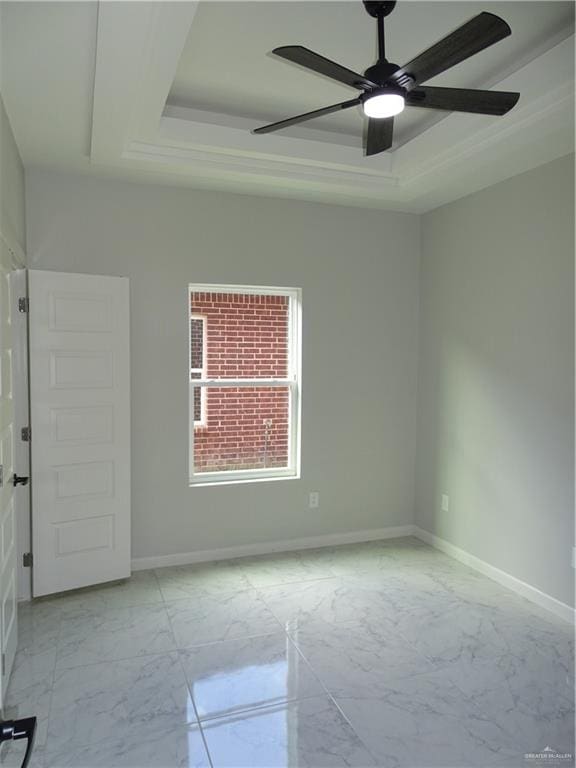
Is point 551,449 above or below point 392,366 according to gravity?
below

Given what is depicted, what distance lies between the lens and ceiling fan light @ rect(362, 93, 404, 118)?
1.99 meters

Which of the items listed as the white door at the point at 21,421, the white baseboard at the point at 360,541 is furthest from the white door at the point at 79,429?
the white baseboard at the point at 360,541

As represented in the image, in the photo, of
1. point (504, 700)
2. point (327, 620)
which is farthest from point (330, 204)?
point (504, 700)

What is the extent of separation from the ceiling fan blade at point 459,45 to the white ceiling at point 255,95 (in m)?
0.57

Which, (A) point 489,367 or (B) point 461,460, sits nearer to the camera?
(A) point 489,367

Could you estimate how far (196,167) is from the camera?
3385mm

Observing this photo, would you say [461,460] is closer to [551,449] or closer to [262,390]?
[551,449]

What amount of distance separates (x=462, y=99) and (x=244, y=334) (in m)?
2.41

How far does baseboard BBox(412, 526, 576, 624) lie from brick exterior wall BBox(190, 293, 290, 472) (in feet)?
4.44

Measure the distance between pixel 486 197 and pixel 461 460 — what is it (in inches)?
75.2

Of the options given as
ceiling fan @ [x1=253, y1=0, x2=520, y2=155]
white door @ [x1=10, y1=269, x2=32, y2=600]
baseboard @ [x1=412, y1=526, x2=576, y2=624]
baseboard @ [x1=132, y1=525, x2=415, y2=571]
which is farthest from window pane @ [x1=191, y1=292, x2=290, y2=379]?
ceiling fan @ [x1=253, y1=0, x2=520, y2=155]

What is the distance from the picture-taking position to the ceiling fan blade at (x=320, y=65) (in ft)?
5.90

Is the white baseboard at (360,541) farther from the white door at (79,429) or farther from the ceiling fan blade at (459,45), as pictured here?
the ceiling fan blade at (459,45)

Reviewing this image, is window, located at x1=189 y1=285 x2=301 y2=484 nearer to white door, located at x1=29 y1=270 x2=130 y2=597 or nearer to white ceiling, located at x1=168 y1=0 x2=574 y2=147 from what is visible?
white door, located at x1=29 y1=270 x2=130 y2=597
